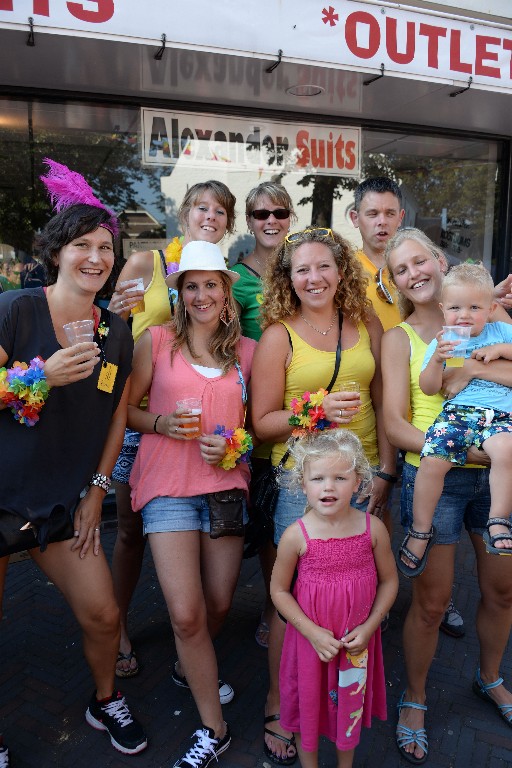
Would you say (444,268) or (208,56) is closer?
(444,268)

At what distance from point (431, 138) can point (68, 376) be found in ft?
20.5

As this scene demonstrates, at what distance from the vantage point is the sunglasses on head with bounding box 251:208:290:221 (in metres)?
3.57

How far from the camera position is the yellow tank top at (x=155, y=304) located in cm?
321

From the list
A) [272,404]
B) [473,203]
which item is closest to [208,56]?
[272,404]

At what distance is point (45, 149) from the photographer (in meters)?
5.66

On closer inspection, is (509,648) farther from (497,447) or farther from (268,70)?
(268,70)

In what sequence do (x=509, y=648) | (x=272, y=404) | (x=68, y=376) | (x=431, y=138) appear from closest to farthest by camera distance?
(x=68, y=376), (x=272, y=404), (x=509, y=648), (x=431, y=138)

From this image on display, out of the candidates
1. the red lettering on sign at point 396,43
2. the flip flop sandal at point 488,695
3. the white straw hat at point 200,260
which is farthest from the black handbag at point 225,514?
the red lettering on sign at point 396,43

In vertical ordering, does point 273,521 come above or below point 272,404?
below

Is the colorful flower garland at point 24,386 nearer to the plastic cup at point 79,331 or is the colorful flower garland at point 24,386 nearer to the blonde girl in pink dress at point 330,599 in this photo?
the plastic cup at point 79,331

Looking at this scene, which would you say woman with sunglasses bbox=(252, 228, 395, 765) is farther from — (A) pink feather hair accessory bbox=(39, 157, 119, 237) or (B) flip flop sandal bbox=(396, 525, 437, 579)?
(A) pink feather hair accessory bbox=(39, 157, 119, 237)

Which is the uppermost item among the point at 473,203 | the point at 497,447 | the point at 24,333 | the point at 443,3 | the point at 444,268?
the point at 443,3

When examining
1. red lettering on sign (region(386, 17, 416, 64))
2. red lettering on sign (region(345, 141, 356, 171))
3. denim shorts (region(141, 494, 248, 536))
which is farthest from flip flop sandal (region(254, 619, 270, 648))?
red lettering on sign (region(345, 141, 356, 171))

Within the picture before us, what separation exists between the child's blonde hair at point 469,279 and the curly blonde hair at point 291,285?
0.50m
